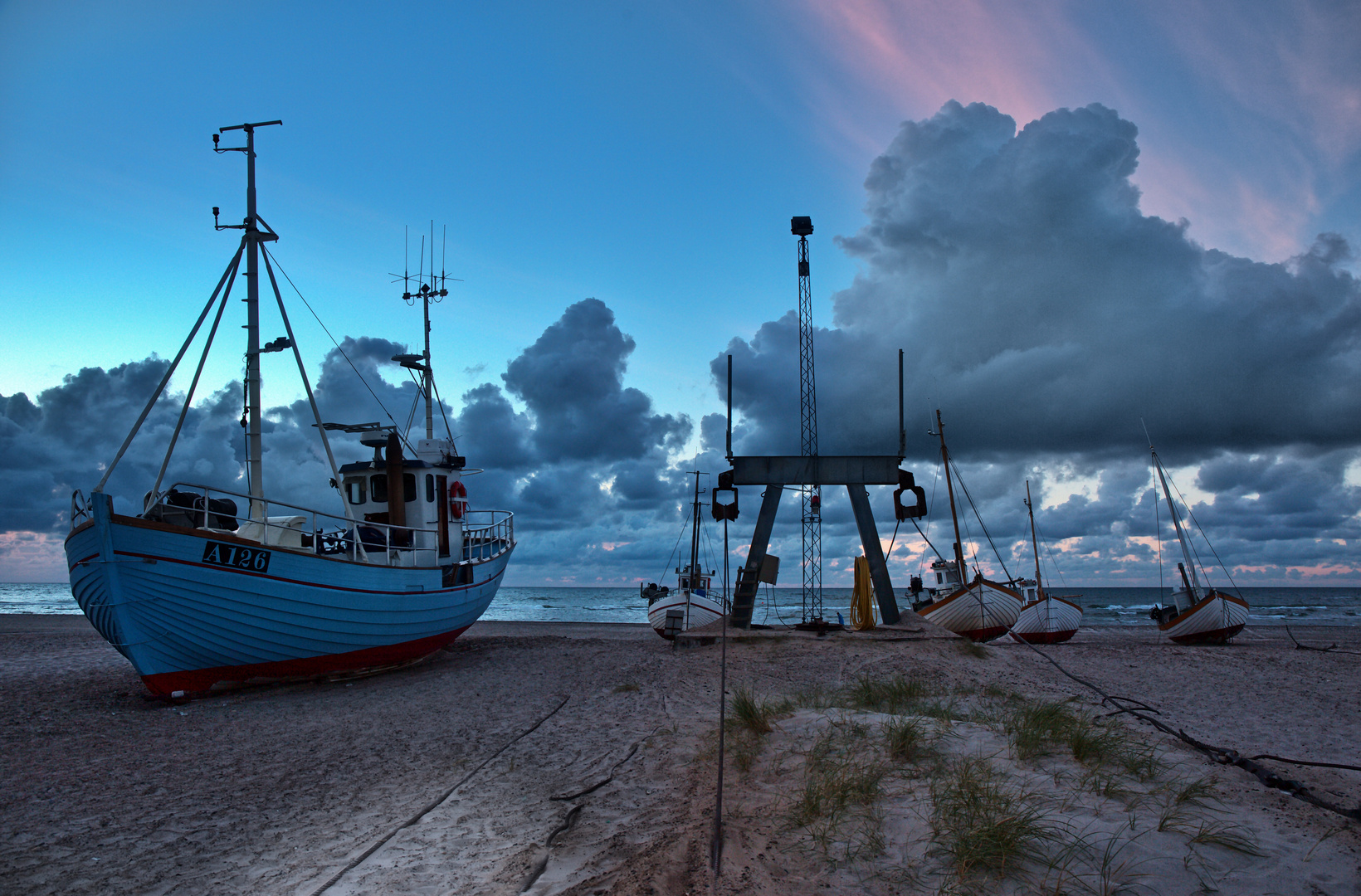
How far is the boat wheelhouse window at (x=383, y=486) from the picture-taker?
16.8 metres

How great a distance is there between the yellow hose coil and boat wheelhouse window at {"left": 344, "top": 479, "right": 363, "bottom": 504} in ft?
39.3

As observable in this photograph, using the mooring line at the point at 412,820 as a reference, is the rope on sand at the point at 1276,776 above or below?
above

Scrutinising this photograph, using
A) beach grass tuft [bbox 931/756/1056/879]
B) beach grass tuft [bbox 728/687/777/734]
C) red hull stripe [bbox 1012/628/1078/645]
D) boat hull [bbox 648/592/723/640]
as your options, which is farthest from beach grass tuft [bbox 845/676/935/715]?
red hull stripe [bbox 1012/628/1078/645]

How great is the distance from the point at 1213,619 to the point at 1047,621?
507 centimetres

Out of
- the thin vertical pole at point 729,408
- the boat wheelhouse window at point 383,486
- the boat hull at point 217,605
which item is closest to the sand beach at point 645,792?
the boat hull at point 217,605

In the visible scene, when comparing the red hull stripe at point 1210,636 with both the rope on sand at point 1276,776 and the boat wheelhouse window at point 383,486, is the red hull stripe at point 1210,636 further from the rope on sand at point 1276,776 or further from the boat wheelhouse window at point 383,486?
the boat wheelhouse window at point 383,486

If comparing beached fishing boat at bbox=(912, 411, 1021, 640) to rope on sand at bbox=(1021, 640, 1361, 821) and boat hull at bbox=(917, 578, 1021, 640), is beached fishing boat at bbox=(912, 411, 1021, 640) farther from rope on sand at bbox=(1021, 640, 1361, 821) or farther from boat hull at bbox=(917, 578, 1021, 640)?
rope on sand at bbox=(1021, 640, 1361, 821)

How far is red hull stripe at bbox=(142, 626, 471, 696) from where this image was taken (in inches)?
430

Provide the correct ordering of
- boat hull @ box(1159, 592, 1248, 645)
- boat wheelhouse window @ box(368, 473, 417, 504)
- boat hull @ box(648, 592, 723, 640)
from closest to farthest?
boat wheelhouse window @ box(368, 473, 417, 504) → boat hull @ box(648, 592, 723, 640) → boat hull @ box(1159, 592, 1248, 645)

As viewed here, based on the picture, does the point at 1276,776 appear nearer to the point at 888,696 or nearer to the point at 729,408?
the point at 888,696

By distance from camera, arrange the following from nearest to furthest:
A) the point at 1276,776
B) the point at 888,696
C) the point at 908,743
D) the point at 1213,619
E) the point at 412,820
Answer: the point at 1276,776 → the point at 412,820 → the point at 908,743 → the point at 888,696 → the point at 1213,619

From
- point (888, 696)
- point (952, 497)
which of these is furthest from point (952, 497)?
point (888, 696)

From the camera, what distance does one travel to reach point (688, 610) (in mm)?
22875

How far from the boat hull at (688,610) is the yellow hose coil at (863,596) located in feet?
16.3
